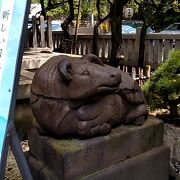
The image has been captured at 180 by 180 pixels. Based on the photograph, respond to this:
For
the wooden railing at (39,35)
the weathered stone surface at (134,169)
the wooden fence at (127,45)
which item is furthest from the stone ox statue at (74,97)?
the wooden railing at (39,35)

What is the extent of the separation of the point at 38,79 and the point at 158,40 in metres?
6.53

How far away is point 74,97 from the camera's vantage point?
6.12ft

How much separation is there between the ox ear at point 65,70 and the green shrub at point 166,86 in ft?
5.98

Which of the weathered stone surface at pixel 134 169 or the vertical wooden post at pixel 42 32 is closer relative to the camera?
the weathered stone surface at pixel 134 169

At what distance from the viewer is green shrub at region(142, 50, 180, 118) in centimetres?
343

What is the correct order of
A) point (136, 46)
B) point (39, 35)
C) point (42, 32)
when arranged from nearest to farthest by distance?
point (42, 32) < point (39, 35) < point (136, 46)

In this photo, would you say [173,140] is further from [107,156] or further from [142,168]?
[107,156]

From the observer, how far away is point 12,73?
133cm

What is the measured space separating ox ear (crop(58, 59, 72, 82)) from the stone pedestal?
385mm

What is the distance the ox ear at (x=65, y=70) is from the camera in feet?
5.98

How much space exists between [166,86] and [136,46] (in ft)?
17.4

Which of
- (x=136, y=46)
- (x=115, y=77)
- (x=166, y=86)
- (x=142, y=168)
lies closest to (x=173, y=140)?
(x=166, y=86)

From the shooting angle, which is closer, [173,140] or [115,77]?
[115,77]

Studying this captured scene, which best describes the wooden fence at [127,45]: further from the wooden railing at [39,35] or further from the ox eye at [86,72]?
the ox eye at [86,72]
